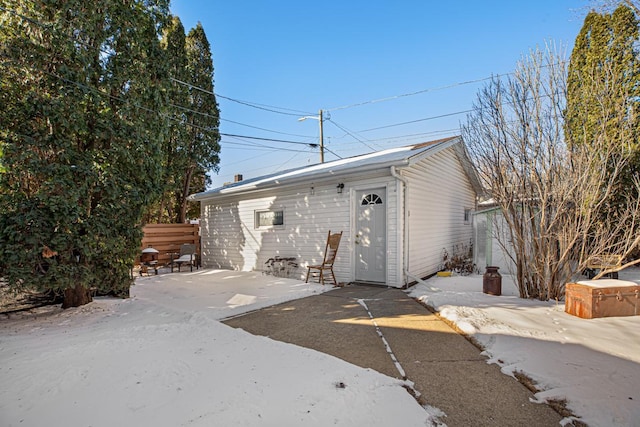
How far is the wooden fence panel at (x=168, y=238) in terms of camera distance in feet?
32.5

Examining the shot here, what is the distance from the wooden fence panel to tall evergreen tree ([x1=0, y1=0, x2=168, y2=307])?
17.4ft

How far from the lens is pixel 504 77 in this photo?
4.93 meters

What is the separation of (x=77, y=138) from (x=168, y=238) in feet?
21.0

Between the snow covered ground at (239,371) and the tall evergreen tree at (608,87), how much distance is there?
9.04 ft

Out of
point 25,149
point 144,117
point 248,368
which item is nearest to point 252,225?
point 144,117

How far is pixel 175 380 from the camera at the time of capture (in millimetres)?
2475

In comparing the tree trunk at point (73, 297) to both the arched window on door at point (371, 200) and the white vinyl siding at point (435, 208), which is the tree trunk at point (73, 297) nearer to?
the arched window on door at point (371, 200)

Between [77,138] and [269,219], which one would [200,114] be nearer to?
[269,219]

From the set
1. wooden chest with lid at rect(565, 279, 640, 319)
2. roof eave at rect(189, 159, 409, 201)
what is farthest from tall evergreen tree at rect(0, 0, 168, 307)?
wooden chest with lid at rect(565, 279, 640, 319)

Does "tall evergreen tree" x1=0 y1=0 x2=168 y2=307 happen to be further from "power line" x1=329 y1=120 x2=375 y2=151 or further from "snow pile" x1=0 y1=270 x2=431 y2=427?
"power line" x1=329 y1=120 x2=375 y2=151

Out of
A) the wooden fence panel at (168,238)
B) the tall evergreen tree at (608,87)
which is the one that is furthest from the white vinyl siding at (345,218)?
the tall evergreen tree at (608,87)

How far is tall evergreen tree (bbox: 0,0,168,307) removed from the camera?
388 cm

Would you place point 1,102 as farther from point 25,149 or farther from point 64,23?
point 64,23

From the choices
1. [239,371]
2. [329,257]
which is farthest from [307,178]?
[239,371]
